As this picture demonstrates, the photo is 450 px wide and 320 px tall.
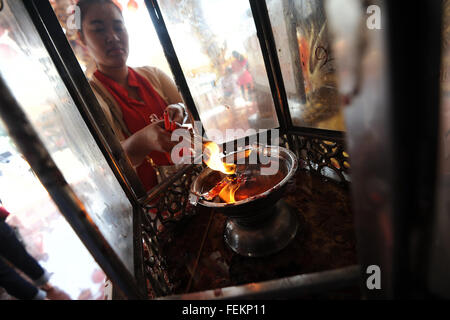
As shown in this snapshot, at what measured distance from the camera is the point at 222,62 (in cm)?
222

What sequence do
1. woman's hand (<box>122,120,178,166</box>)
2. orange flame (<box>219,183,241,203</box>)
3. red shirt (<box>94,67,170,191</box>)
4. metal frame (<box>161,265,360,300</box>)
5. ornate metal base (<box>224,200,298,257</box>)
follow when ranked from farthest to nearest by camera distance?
red shirt (<box>94,67,170,191</box>)
woman's hand (<box>122,120,178,166</box>)
ornate metal base (<box>224,200,298,257</box>)
orange flame (<box>219,183,241,203</box>)
metal frame (<box>161,265,360,300</box>)

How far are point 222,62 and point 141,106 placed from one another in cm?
101

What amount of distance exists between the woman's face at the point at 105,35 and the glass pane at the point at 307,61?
59.3 inches

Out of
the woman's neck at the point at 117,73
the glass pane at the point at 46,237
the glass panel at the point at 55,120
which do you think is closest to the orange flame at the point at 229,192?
the glass panel at the point at 55,120

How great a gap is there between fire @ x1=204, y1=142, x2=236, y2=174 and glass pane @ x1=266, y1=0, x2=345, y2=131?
1012 mm

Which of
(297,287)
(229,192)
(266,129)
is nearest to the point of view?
(297,287)

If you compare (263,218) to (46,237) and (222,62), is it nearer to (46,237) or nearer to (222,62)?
(222,62)

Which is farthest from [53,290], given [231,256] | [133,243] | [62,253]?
[231,256]

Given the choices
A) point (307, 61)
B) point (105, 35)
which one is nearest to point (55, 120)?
point (105, 35)

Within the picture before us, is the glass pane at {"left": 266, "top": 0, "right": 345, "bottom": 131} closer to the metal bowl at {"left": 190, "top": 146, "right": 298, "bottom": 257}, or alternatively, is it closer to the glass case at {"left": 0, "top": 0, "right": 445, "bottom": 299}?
the glass case at {"left": 0, "top": 0, "right": 445, "bottom": 299}

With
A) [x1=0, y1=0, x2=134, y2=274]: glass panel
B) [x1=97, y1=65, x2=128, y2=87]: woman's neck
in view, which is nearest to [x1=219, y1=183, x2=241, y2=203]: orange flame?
[x1=0, y1=0, x2=134, y2=274]: glass panel

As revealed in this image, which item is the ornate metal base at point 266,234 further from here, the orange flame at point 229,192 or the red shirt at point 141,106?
the red shirt at point 141,106

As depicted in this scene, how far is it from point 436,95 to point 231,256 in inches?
Result: 63.9

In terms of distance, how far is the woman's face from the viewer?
1981 millimetres
